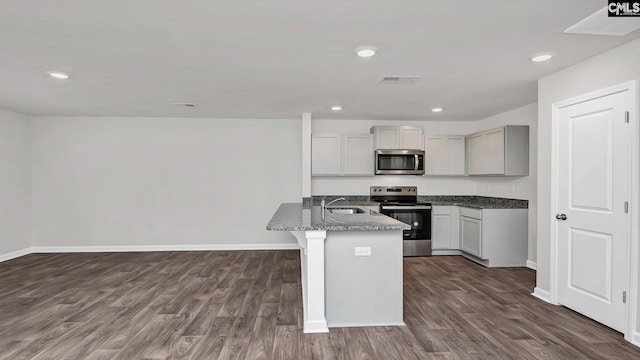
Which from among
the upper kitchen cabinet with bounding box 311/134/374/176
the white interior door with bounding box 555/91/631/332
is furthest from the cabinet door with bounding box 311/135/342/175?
the white interior door with bounding box 555/91/631/332

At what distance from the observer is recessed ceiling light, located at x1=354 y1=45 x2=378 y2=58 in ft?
8.76

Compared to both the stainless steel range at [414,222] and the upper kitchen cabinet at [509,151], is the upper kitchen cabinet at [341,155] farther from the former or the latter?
Result: the upper kitchen cabinet at [509,151]

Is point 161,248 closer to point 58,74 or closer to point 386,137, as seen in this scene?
point 58,74

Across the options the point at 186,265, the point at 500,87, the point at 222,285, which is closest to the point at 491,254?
the point at 500,87

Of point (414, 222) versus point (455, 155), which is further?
point (455, 155)

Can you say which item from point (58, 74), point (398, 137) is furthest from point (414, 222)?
point (58, 74)

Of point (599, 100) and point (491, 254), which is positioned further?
point (491, 254)

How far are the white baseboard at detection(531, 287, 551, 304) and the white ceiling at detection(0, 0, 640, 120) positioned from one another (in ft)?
7.47

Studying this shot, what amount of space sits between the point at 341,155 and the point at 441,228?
2.07 m

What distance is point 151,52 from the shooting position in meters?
2.78

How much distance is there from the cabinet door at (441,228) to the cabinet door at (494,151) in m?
0.94

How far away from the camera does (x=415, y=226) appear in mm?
5465

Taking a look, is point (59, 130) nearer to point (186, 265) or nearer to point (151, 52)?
point (186, 265)

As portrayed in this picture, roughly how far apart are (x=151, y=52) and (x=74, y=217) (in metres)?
4.49
